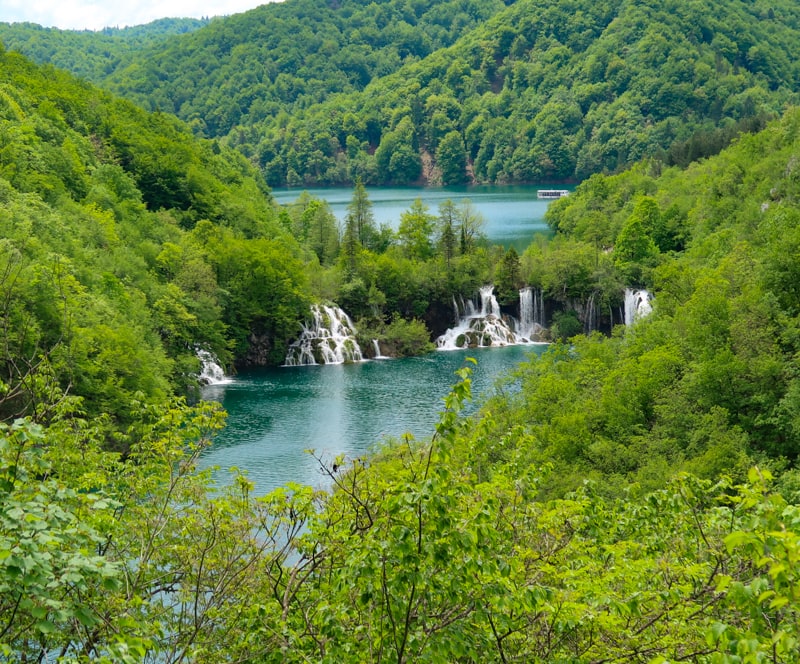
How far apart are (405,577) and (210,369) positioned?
4568cm

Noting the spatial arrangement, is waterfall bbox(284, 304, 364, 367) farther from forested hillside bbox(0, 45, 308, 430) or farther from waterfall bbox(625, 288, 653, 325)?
waterfall bbox(625, 288, 653, 325)

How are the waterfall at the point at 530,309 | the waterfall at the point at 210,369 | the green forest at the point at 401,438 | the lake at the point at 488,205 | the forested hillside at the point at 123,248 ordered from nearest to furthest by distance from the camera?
the green forest at the point at 401,438 < the forested hillside at the point at 123,248 < the waterfall at the point at 210,369 < the waterfall at the point at 530,309 < the lake at the point at 488,205

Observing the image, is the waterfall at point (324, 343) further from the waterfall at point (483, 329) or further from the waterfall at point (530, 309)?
the waterfall at point (530, 309)

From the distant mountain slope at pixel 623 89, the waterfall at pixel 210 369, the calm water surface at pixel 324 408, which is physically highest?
the distant mountain slope at pixel 623 89

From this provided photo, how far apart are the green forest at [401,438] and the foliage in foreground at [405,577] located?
5 cm

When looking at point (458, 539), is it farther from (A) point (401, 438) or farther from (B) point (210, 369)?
(B) point (210, 369)

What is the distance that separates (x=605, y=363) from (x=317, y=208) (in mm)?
50451

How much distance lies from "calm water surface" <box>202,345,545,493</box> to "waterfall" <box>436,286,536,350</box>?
3.09 metres

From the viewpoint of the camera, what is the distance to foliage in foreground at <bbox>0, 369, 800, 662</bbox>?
525cm

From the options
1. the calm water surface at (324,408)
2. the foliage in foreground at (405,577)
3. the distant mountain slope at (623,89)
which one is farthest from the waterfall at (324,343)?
the distant mountain slope at (623,89)

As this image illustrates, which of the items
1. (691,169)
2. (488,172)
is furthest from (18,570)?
(488,172)

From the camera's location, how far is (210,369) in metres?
50.7

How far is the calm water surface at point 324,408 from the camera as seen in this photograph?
34688 millimetres

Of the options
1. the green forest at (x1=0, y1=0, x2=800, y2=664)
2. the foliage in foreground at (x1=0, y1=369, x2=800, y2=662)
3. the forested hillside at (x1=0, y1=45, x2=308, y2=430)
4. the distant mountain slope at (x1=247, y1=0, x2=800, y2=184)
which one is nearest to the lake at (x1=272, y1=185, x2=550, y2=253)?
the green forest at (x1=0, y1=0, x2=800, y2=664)
